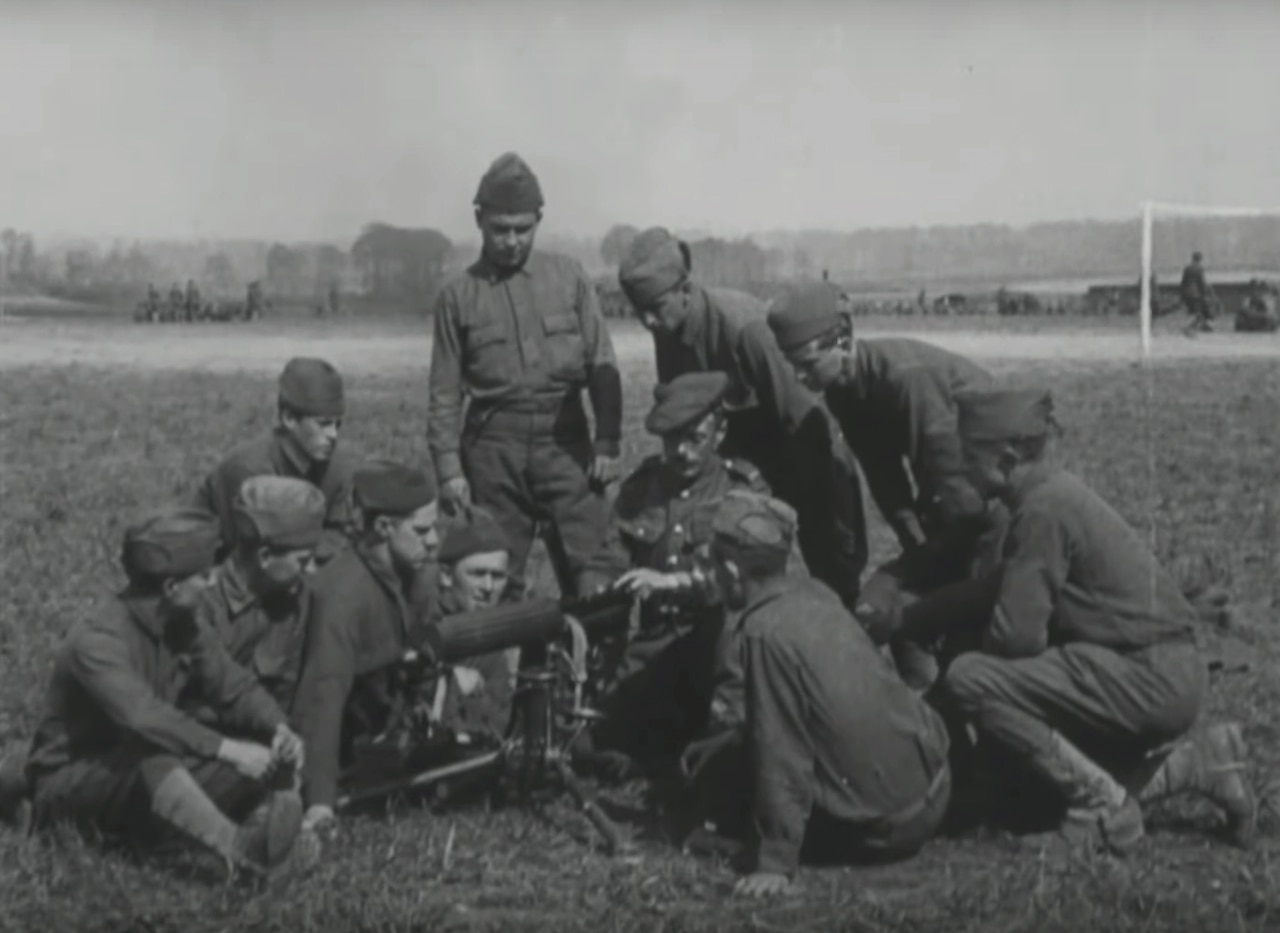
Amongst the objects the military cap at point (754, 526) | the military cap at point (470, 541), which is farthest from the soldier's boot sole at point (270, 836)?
the military cap at point (754, 526)

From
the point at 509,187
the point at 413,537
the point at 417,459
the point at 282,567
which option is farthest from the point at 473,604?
the point at 417,459

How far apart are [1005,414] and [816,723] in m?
1.11

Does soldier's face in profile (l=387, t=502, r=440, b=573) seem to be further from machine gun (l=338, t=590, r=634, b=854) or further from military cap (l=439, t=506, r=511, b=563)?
machine gun (l=338, t=590, r=634, b=854)

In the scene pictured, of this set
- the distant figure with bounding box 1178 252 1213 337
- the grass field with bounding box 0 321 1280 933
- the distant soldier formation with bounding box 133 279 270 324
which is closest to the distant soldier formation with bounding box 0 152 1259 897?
the grass field with bounding box 0 321 1280 933

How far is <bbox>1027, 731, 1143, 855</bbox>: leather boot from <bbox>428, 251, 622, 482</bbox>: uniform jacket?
2.43m

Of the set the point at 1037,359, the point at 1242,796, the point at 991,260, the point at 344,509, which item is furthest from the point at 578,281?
the point at 1037,359

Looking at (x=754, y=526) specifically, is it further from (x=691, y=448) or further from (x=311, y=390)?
(x=311, y=390)

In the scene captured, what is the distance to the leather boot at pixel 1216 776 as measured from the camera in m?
5.57

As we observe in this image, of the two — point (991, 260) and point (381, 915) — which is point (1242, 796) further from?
point (991, 260)

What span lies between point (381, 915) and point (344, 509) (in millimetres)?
2131

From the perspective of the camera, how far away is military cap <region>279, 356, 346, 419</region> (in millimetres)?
6547

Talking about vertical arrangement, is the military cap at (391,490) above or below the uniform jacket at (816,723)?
above

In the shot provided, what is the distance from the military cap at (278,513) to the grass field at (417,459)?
3.03 feet

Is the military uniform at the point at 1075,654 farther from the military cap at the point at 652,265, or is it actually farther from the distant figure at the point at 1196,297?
the distant figure at the point at 1196,297
